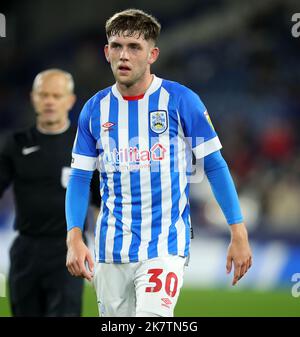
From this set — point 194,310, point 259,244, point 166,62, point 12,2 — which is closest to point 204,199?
point 259,244

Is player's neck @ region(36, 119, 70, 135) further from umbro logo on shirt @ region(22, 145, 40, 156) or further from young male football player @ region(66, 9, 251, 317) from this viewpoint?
young male football player @ region(66, 9, 251, 317)

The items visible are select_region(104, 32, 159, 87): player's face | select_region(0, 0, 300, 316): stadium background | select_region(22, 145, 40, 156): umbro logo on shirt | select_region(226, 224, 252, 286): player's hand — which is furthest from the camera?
select_region(0, 0, 300, 316): stadium background

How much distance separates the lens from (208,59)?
49.7 ft

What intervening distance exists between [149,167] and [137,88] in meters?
0.41

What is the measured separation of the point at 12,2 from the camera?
15.9 meters

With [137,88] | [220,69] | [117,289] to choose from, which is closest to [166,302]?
[117,289]

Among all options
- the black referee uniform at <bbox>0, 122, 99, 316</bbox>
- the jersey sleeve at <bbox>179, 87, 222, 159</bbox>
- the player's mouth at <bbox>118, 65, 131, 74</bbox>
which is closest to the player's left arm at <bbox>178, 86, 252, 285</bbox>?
the jersey sleeve at <bbox>179, 87, 222, 159</bbox>

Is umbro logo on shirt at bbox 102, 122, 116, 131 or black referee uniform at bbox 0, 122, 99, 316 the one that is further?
black referee uniform at bbox 0, 122, 99, 316

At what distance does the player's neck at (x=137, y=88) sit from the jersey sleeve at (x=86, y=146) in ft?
0.66

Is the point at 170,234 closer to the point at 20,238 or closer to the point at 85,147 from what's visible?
the point at 85,147

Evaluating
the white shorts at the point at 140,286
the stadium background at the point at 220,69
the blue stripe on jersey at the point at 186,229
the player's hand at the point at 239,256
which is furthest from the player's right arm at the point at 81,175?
the stadium background at the point at 220,69

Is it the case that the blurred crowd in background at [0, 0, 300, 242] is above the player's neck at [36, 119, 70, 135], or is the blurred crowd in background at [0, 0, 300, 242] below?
above

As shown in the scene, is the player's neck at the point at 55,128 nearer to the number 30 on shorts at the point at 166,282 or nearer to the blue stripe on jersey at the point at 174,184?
the blue stripe on jersey at the point at 174,184

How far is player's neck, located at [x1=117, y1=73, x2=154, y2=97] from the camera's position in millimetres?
4176
